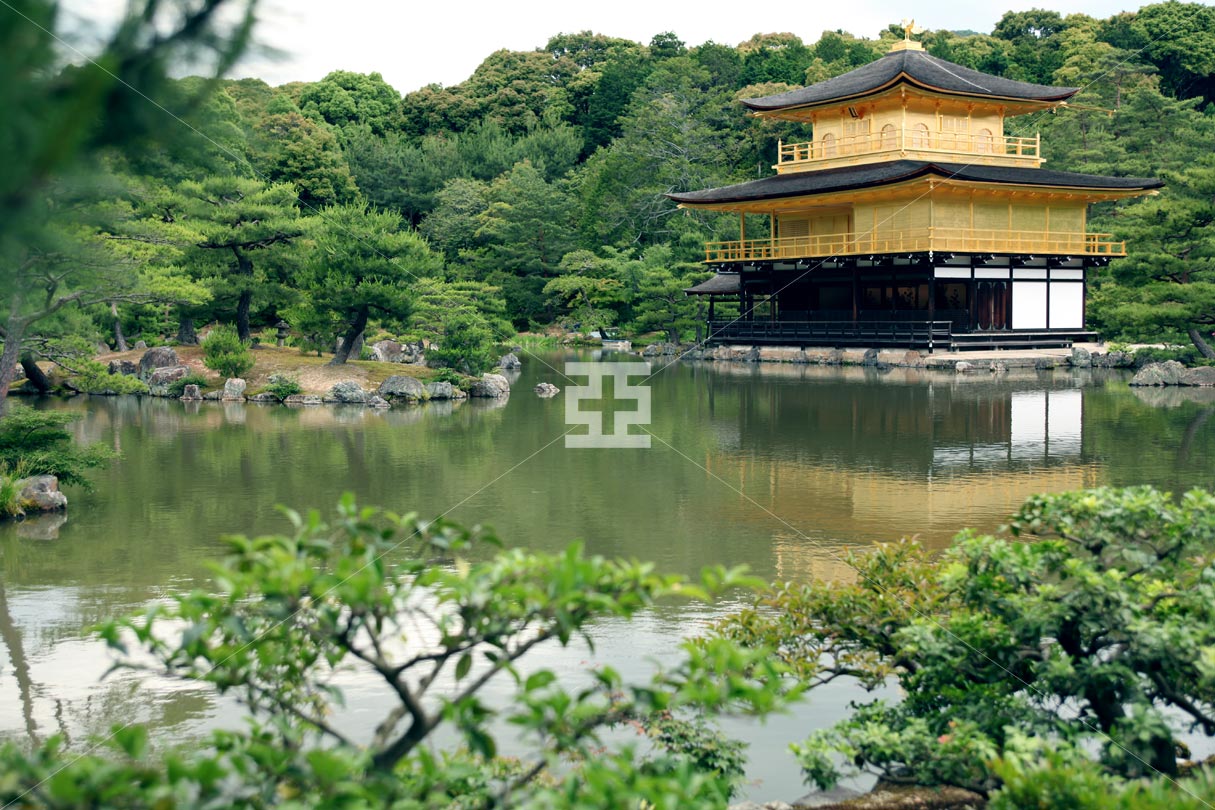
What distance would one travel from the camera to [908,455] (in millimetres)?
12438

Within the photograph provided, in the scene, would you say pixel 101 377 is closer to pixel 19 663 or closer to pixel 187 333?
pixel 19 663

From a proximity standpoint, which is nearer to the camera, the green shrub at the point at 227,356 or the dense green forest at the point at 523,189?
the dense green forest at the point at 523,189

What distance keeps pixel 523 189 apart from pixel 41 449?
95.4 feet

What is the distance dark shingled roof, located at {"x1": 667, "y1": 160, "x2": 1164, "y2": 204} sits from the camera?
25266 mm

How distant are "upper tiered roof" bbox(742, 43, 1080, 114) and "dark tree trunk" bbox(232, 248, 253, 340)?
46.5 ft

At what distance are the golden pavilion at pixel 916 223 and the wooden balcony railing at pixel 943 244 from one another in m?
0.05

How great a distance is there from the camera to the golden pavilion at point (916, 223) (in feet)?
85.1

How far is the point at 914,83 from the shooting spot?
2678cm

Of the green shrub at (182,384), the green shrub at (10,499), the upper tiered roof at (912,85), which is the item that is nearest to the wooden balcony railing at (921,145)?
the upper tiered roof at (912,85)

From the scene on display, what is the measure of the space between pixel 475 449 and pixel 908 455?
16.6ft

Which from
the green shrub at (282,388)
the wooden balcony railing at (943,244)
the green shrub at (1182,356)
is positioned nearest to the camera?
the green shrub at (282,388)

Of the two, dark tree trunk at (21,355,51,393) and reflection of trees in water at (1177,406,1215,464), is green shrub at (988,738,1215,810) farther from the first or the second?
dark tree trunk at (21,355,51,393)

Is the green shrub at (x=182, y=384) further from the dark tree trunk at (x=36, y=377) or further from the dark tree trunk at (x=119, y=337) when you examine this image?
the dark tree trunk at (x=119, y=337)

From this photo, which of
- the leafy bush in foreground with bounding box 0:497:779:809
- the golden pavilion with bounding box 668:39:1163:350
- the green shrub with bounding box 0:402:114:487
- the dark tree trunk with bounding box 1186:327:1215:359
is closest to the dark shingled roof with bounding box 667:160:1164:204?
the golden pavilion with bounding box 668:39:1163:350
